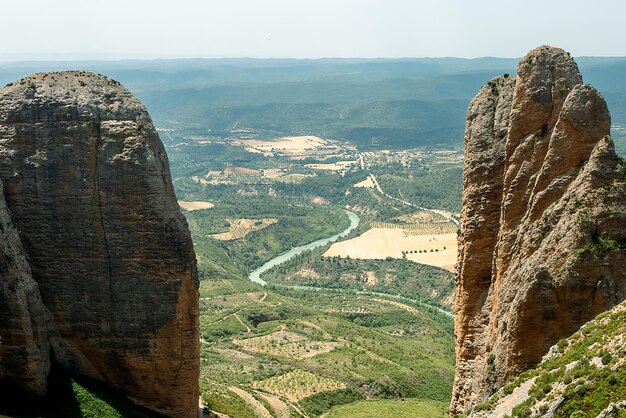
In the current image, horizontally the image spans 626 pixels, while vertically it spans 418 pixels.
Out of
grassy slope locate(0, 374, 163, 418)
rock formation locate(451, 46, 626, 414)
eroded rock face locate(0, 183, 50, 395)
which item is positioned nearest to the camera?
rock formation locate(451, 46, 626, 414)

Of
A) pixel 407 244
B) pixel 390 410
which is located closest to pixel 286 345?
pixel 390 410

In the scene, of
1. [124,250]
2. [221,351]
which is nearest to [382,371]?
[221,351]

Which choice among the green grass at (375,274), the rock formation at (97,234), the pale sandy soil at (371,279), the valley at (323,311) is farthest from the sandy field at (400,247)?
the rock formation at (97,234)

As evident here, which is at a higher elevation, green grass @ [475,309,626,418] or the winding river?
green grass @ [475,309,626,418]

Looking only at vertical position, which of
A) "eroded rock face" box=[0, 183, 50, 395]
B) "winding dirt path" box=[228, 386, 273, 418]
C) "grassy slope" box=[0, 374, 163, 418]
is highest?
"eroded rock face" box=[0, 183, 50, 395]

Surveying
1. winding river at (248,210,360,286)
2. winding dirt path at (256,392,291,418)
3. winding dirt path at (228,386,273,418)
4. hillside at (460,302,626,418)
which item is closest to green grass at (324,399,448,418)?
winding dirt path at (256,392,291,418)

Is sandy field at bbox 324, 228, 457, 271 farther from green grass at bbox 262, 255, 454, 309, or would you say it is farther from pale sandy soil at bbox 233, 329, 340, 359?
pale sandy soil at bbox 233, 329, 340, 359

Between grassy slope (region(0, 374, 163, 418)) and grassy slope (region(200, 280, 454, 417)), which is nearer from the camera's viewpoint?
grassy slope (region(0, 374, 163, 418))
